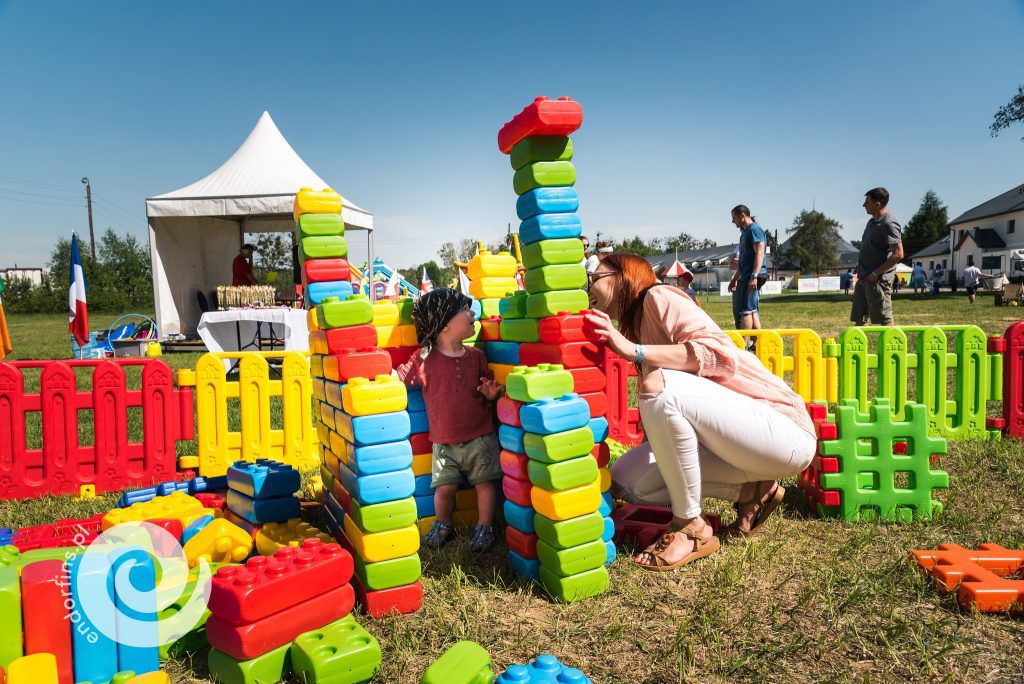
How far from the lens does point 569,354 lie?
8.73ft

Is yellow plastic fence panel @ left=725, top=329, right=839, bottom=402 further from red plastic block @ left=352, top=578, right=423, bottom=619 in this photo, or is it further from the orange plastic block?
red plastic block @ left=352, top=578, right=423, bottom=619

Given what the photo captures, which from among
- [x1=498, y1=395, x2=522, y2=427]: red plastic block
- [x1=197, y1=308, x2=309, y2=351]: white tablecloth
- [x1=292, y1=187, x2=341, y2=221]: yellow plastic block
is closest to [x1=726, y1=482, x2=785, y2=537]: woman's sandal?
[x1=498, y1=395, x2=522, y2=427]: red plastic block

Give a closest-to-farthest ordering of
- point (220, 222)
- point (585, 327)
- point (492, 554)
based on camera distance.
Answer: point (585, 327) < point (492, 554) < point (220, 222)

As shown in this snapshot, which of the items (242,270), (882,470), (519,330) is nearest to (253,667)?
(519,330)

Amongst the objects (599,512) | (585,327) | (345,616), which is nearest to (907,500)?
(599,512)

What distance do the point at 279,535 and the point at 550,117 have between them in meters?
2.08

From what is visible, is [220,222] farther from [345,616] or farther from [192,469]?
[345,616]

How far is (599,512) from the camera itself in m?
2.63

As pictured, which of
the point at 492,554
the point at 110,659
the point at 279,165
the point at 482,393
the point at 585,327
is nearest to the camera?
the point at 110,659

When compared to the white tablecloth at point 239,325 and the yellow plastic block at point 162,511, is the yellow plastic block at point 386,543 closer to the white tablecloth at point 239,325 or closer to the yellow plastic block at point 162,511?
the yellow plastic block at point 162,511

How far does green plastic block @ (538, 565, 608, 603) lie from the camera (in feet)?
7.96

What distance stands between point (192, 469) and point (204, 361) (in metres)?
0.77

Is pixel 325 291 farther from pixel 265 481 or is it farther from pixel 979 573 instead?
pixel 979 573

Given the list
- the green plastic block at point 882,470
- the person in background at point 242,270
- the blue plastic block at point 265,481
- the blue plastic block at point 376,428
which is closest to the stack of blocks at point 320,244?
the blue plastic block at point 376,428
